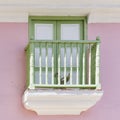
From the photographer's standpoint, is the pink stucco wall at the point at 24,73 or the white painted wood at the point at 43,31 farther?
the white painted wood at the point at 43,31

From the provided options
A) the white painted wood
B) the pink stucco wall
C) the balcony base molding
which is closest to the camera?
the balcony base molding

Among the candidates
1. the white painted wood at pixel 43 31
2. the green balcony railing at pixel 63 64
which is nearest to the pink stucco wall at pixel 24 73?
the white painted wood at pixel 43 31

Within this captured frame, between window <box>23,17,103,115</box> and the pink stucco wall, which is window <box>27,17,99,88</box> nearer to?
window <box>23,17,103,115</box>

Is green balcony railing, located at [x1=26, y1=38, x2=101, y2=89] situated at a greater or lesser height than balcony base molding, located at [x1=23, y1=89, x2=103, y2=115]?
greater

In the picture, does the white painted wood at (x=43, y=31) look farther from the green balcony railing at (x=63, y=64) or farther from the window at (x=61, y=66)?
the green balcony railing at (x=63, y=64)

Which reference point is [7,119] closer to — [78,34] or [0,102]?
[0,102]

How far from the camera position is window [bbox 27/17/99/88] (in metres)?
8.28

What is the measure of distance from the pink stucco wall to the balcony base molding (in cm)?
32

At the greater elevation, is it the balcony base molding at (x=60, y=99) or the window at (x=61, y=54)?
the window at (x=61, y=54)

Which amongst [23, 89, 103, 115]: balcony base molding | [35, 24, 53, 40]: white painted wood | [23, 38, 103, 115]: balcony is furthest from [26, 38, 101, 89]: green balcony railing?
[35, 24, 53, 40]: white painted wood

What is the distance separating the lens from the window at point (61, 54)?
828cm

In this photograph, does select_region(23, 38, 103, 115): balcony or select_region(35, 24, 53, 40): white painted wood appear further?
select_region(35, 24, 53, 40): white painted wood

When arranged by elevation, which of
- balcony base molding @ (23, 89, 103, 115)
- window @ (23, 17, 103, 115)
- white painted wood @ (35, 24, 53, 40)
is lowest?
balcony base molding @ (23, 89, 103, 115)

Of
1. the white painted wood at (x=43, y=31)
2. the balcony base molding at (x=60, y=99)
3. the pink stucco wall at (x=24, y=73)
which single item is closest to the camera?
the balcony base molding at (x=60, y=99)
